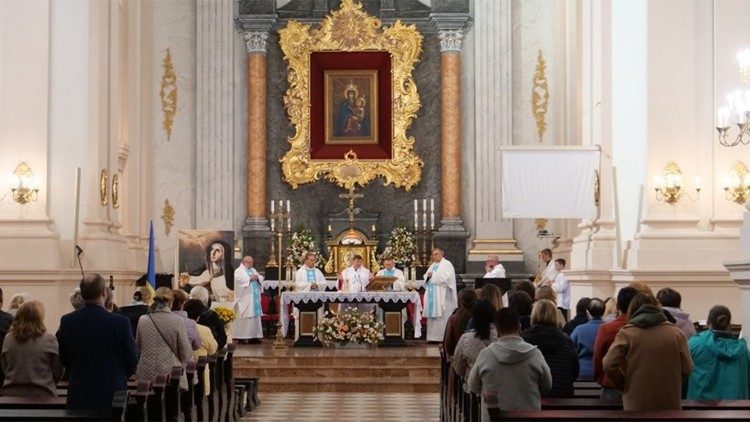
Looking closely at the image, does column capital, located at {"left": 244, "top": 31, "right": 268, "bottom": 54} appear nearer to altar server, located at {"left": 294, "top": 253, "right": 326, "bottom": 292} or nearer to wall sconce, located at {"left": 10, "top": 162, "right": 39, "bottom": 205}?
altar server, located at {"left": 294, "top": 253, "right": 326, "bottom": 292}

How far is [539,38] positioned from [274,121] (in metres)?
5.41

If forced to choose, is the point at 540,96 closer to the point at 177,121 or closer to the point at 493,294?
the point at 177,121

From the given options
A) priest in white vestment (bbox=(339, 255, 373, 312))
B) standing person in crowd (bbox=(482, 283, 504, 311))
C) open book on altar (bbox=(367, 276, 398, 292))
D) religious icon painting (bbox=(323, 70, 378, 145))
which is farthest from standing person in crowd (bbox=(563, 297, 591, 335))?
Result: religious icon painting (bbox=(323, 70, 378, 145))

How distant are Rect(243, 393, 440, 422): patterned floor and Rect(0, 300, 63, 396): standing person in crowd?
495 cm

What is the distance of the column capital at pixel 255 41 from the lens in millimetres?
25766

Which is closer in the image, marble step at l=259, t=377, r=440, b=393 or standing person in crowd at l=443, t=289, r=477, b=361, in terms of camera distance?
standing person in crowd at l=443, t=289, r=477, b=361

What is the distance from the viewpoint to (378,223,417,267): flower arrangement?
24.8 metres

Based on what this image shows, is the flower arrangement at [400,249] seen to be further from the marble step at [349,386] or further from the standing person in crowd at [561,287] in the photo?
the marble step at [349,386]

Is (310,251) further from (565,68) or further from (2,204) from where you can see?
(2,204)

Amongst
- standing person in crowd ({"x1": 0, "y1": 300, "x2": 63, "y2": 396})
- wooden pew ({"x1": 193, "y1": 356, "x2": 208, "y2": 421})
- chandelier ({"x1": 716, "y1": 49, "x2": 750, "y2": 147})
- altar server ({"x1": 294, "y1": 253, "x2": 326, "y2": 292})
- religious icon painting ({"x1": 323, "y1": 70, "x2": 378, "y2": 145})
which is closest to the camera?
standing person in crowd ({"x1": 0, "y1": 300, "x2": 63, "y2": 396})

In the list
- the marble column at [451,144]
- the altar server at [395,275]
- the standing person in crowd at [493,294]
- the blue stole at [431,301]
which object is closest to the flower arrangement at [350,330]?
the altar server at [395,275]

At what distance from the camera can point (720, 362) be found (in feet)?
31.9

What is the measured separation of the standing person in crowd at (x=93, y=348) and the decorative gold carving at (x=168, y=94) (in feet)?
56.6

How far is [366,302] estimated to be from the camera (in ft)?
67.5
